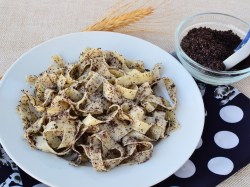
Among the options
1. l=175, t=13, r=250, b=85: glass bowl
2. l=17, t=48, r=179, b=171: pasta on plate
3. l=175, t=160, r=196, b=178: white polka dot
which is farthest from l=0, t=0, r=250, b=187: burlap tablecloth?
l=175, t=160, r=196, b=178: white polka dot

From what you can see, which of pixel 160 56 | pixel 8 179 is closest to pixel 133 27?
pixel 160 56

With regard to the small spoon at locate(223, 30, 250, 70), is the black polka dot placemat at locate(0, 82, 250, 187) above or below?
below

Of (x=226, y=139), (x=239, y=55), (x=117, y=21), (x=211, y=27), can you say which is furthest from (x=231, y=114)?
Result: (x=117, y=21)

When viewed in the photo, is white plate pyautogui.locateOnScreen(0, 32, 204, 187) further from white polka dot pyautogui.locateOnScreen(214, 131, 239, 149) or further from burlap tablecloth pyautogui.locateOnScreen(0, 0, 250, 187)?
burlap tablecloth pyautogui.locateOnScreen(0, 0, 250, 187)

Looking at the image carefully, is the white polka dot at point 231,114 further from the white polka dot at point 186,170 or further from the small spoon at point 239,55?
the white polka dot at point 186,170

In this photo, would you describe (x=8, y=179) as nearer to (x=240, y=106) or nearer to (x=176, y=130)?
(x=176, y=130)

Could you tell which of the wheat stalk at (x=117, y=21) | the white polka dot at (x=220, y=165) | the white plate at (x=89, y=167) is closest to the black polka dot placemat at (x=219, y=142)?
the white polka dot at (x=220, y=165)
